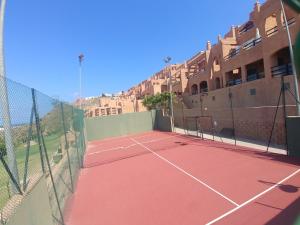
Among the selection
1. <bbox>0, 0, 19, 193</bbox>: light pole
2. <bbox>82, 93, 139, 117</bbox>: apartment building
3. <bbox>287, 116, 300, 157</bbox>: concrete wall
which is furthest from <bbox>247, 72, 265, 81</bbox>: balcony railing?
<bbox>82, 93, 139, 117</bbox>: apartment building

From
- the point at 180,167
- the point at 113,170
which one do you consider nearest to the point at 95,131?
the point at 113,170

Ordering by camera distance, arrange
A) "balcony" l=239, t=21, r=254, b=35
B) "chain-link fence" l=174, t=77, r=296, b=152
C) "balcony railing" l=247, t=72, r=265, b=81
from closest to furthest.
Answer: "chain-link fence" l=174, t=77, r=296, b=152 < "balcony railing" l=247, t=72, r=265, b=81 < "balcony" l=239, t=21, r=254, b=35

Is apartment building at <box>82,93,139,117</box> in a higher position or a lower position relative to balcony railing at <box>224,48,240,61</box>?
lower

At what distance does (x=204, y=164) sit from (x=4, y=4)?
940 centimetres

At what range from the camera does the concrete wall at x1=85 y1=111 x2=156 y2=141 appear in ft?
102

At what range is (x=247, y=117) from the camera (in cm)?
1920

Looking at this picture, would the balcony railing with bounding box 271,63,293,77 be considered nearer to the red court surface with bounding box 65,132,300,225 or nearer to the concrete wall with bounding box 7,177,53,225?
the red court surface with bounding box 65,132,300,225

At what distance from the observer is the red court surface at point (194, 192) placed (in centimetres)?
689

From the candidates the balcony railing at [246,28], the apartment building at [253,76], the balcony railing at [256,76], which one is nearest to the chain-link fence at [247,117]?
the apartment building at [253,76]

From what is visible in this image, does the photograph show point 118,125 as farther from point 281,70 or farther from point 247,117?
point 281,70

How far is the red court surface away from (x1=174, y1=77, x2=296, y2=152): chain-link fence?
2906 mm

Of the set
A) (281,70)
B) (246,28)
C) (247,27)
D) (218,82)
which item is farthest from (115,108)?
(281,70)

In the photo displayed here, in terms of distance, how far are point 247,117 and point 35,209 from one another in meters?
17.0

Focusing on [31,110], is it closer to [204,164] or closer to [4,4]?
[4,4]
